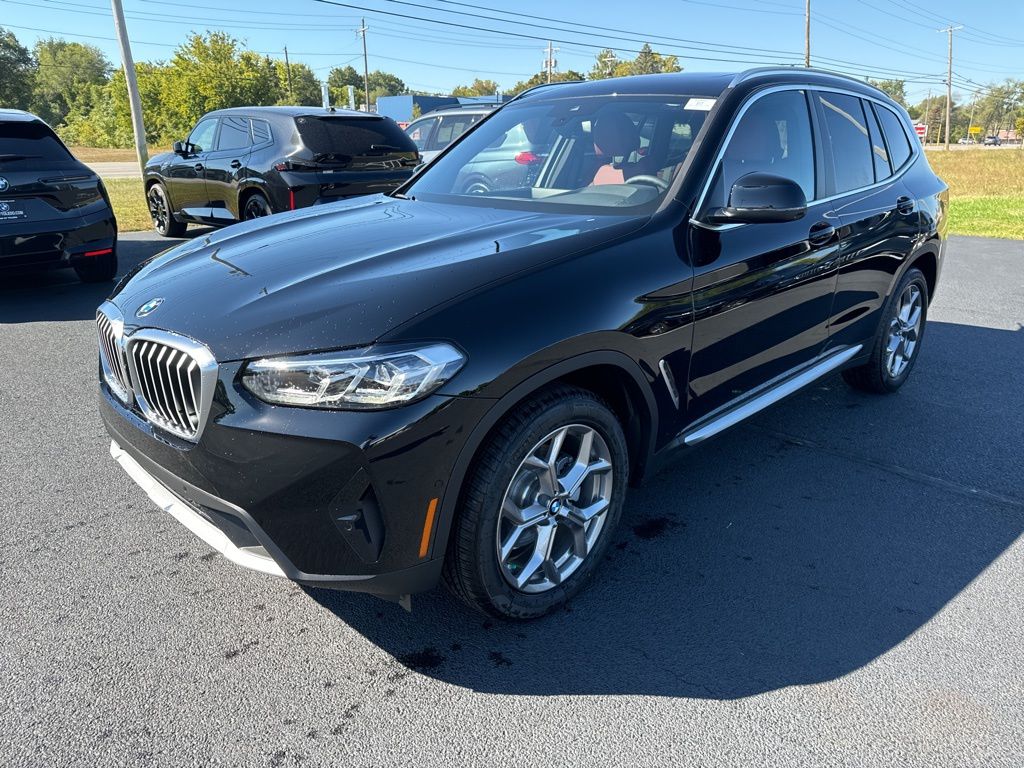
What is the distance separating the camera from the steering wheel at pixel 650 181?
2.93 m

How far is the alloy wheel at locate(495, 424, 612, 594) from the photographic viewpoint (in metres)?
2.39

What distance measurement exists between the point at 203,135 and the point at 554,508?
9.38 meters

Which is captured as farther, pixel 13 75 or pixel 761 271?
pixel 13 75

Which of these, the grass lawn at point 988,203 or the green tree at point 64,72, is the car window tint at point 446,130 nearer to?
the grass lawn at point 988,203

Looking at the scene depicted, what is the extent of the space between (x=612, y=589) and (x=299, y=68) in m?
122

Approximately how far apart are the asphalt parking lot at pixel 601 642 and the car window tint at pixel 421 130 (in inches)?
441

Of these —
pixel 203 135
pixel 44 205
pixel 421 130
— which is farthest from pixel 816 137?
pixel 421 130

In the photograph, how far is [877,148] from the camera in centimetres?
423

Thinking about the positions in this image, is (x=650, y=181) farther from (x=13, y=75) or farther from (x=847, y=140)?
(x=13, y=75)

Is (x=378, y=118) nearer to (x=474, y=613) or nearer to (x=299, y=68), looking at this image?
(x=474, y=613)

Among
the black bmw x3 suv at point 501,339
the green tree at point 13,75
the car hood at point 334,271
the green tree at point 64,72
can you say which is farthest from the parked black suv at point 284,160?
the green tree at point 64,72

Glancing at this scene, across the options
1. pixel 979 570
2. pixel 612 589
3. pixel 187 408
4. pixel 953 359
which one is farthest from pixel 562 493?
pixel 953 359

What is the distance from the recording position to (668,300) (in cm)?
265

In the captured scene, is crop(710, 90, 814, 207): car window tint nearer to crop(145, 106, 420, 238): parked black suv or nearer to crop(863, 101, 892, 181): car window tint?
crop(863, 101, 892, 181): car window tint
